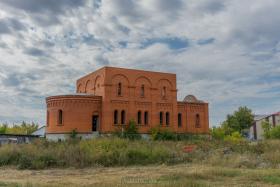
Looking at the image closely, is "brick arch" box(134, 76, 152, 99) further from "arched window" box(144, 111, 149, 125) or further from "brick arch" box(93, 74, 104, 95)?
"brick arch" box(93, 74, 104, 95)

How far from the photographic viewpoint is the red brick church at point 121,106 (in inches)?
1507

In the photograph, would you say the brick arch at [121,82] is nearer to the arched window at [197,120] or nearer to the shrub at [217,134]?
the arched window at [197,120]

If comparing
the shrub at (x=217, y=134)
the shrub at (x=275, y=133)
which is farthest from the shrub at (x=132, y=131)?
the shrub at (x=275, y=133)

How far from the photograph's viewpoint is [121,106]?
132 ft

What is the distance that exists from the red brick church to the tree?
2340 cm

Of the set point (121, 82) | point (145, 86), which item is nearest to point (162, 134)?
point (145, 86)

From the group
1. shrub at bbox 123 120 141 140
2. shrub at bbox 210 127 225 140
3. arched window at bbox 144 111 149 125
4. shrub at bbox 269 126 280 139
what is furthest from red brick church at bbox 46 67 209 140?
shrub at bbox 269 126 280 139

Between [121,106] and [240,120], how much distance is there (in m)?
34.9

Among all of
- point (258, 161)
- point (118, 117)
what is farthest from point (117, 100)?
point (258, 161)

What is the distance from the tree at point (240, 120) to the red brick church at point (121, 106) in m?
23.4

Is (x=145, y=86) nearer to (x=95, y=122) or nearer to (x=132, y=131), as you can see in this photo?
(x=132, y=131)

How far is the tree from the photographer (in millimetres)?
67250

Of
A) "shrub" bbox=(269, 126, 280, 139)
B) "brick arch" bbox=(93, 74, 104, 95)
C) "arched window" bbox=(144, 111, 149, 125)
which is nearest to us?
"brick arch" bbox=(93, 74, 104, 95)

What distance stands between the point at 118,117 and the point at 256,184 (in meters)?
→ 29.1
